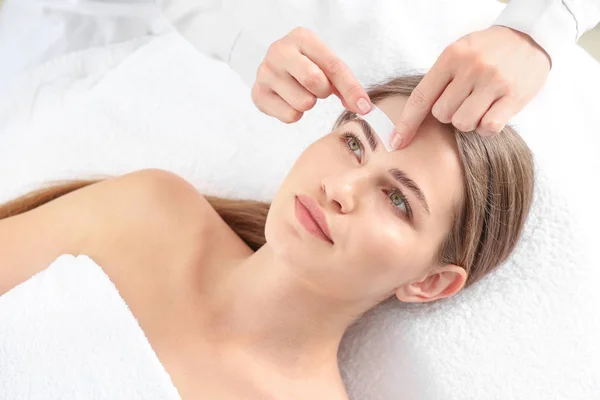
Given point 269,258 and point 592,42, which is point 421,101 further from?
point 592,42

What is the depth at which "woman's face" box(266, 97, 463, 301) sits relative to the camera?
0.98 metres

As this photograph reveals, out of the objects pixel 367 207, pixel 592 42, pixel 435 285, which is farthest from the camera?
pixel 592 42

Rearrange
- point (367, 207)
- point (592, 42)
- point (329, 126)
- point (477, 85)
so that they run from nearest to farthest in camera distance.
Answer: point (477, 85) < point (367, 207) < point (329, 126) < point (592, 42)

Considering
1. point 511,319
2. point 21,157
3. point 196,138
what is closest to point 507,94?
point 511,319

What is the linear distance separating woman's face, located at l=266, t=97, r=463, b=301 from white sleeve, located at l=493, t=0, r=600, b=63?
0.55ft

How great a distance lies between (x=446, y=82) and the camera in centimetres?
89

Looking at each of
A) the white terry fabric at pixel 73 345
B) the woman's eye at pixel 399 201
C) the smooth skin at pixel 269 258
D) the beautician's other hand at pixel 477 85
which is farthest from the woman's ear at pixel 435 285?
the white terry fabric at pixel 73 345

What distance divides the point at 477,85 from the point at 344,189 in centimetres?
22

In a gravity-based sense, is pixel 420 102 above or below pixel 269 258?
above

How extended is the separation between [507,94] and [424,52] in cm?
55

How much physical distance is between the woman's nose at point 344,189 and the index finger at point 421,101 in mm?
75

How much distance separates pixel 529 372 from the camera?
1180 millimetres

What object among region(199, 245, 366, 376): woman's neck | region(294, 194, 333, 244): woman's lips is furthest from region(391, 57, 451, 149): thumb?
region(199, 245, 366, 376): woman's neck

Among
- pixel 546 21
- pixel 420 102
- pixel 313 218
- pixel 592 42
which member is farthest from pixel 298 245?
pixel 592 42
